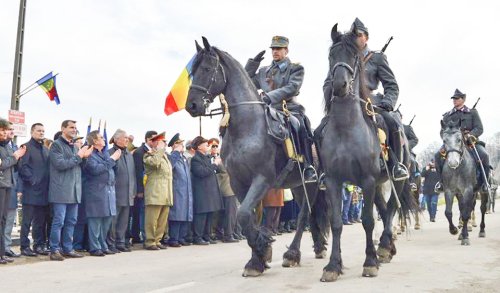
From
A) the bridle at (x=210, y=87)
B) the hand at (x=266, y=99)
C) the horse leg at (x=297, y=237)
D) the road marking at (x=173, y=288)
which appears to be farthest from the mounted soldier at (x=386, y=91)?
the road marking at (x=173, y=288)

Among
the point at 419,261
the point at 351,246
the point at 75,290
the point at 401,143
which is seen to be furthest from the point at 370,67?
the point at 75,290

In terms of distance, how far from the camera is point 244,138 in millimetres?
7973

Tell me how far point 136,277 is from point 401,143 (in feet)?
13.9

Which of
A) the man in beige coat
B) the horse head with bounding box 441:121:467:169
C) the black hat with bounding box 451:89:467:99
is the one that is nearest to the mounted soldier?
the horse head with bounding box 441:121:467:169

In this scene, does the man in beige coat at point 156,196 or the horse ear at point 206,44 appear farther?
the man in beige coat at point 156,196

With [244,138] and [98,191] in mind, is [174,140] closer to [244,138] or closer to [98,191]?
[98,191]

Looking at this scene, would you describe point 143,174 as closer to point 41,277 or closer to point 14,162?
point 14,162

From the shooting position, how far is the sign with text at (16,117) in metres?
16.3

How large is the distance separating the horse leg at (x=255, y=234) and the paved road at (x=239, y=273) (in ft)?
0.56

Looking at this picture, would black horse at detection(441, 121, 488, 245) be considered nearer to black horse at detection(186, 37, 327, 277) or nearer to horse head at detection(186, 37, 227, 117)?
black horse at detection(186, 37, 327, 277)

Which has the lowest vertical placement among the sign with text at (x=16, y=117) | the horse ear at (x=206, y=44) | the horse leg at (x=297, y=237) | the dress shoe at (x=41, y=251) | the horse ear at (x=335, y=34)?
the dress shoe at (x=41, y=251)

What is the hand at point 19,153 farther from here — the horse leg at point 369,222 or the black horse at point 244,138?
the horse leg at point 369,222

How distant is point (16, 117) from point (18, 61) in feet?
10.7

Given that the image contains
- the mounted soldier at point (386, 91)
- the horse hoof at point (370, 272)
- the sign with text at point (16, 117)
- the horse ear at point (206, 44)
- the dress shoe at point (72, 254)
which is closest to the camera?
the horse hoof at point (370, 272)
